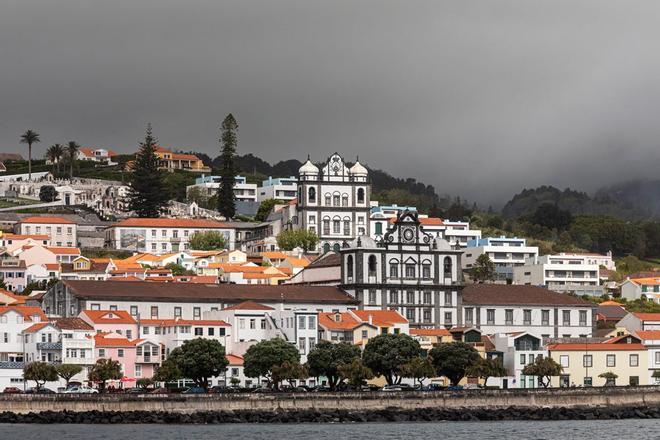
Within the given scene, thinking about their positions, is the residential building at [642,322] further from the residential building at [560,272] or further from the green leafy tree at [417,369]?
the residential building at [560,272]

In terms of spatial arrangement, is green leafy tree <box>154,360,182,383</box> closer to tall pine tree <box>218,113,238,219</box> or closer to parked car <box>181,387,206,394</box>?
parked car <box>181,387,206,394</box>

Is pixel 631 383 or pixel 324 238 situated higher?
pixel 324 238

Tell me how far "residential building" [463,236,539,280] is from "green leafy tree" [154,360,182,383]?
65.7 m

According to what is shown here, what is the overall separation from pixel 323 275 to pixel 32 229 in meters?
40.8

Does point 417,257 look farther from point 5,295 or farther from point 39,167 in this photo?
point 39,167

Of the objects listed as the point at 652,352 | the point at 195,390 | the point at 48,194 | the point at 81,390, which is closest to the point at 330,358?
the point at 195,390

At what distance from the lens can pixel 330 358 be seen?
281ft

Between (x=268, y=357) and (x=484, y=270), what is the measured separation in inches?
2145

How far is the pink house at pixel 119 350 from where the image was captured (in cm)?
8669

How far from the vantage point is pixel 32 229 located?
463 ft

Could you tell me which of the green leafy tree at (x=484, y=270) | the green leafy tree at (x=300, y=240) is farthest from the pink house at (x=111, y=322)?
the green leafy tree at (x=484, y=270)

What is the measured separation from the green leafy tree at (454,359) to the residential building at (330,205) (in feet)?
149

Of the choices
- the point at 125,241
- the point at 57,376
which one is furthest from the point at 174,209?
the point at 57,376

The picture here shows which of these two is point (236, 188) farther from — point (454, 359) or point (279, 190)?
point (454, 359)
